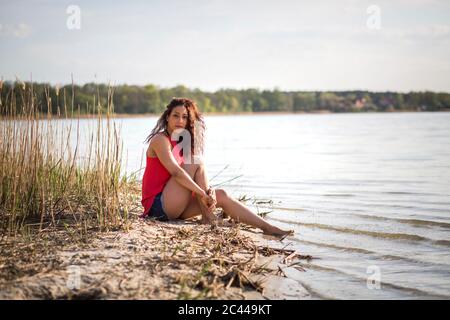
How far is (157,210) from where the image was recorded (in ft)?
14.4

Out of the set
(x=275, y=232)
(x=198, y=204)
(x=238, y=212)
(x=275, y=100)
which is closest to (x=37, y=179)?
(x=198, y=204)

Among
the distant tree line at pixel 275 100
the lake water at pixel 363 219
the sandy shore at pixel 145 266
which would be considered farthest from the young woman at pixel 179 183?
the distant tree line at pixel 275 100

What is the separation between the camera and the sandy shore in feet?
8.57

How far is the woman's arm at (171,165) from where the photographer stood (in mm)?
4180

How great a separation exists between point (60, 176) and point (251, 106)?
74149 mm

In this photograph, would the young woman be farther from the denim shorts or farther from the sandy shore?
the sandy shore

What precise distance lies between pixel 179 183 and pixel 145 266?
139 cm

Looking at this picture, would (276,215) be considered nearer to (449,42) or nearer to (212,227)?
(212,227)

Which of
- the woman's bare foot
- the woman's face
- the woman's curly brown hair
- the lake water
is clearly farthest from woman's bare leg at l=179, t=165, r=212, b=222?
the lake water

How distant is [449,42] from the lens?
1703cm

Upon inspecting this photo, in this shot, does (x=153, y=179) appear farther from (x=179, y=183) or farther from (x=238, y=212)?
(x=238, y=212)

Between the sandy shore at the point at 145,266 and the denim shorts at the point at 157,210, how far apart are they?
0.41 metres
